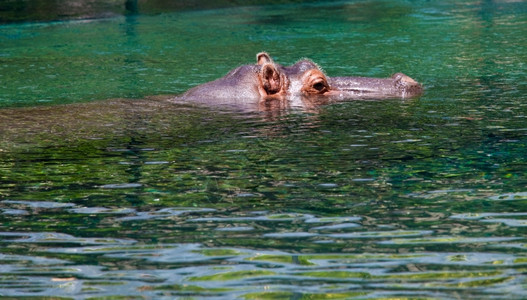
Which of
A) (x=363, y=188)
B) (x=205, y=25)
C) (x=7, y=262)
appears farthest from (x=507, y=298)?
(x=205, y=25)

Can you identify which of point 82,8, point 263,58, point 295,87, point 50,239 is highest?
point 263,58

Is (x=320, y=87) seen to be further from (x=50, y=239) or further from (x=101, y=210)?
(x=50, y=239)

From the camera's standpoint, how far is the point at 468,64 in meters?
11.4

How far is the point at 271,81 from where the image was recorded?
28.9ft

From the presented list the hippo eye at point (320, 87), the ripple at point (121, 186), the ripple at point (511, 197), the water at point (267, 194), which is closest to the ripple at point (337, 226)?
the water at point (267, 194)

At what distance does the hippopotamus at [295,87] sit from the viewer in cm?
878

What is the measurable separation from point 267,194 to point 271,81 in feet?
13.3

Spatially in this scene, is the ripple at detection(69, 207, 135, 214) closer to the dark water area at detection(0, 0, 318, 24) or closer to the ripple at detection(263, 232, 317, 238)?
the ripple at detection(263, 232, 317, 238)

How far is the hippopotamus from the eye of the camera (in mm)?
8781

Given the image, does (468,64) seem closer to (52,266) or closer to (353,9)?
(52,266)

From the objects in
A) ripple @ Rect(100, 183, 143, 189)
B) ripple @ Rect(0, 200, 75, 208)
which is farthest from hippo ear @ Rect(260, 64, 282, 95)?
ripple @ Rect(0, 200, 75, 208)

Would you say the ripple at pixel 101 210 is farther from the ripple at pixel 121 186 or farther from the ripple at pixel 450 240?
the ripple at pixel 450 240

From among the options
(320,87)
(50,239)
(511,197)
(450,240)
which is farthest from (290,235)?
(320,87)

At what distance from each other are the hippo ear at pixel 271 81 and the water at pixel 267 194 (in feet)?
2.64
